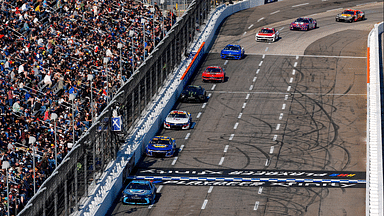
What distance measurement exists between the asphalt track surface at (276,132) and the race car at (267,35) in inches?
23.8

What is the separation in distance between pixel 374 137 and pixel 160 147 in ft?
41.7

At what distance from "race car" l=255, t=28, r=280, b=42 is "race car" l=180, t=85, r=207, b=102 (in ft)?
56.7

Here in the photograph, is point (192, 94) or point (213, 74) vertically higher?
point (213, 74)

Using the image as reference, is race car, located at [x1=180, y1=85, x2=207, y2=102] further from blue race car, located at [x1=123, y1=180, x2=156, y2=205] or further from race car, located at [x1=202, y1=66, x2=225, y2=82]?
blue race car, located at [x1=123, y1=180, x2=156, y2=205]

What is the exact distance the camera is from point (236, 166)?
51156 mm

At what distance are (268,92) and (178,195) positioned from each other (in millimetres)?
20428

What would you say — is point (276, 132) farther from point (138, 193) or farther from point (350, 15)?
point (350, 15)

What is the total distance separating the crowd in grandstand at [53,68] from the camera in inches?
1753

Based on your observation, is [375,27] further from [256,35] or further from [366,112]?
[366,112]

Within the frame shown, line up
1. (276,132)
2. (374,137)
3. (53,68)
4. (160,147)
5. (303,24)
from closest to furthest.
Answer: (374,137) → (160,147) → (53,68) → (276,132) → (303,24)

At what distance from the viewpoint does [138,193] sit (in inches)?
1762

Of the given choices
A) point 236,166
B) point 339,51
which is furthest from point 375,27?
point 236,166

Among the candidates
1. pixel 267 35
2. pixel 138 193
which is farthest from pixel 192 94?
pixel 267 35

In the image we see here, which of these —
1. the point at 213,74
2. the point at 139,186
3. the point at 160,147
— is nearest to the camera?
the point at 139,186
